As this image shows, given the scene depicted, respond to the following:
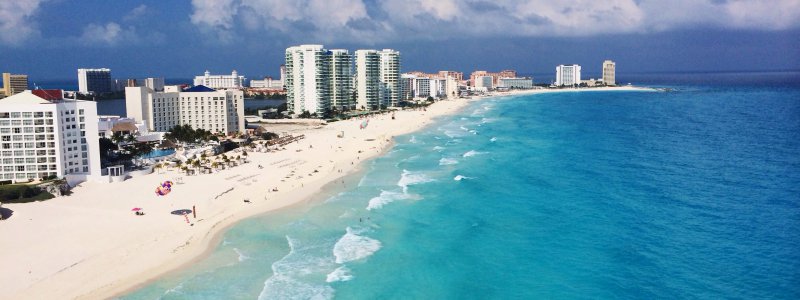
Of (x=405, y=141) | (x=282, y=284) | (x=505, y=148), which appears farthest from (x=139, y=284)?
(x=405, y=141)

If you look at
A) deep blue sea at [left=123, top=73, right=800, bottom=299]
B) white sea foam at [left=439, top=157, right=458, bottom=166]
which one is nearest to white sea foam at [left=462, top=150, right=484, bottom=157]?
deep blue sea at [left=123, top=73, right=800, bottom=299]

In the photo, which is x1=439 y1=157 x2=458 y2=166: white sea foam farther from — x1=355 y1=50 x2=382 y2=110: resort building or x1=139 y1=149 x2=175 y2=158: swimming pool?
x1=355 y1=50 x2=382 y2=110: resort building

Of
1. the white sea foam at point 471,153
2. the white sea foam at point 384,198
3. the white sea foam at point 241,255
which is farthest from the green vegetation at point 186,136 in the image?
the white sea foam at point 241,255

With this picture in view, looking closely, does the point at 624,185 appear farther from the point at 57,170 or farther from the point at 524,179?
the point at 57,170

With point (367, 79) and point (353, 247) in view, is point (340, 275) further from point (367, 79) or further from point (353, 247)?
point (367, 79)

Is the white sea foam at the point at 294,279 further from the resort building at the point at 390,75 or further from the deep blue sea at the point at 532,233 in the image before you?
the resort building at the point at 390,75

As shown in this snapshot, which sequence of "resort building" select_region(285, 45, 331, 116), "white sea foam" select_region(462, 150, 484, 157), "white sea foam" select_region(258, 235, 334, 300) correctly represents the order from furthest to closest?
"resort building" select_region(285, 45, 331, 116), "white sea foam" select_region(462, 150, 484, 157), "white sea foam" select_region(258, 235, 334, 300)

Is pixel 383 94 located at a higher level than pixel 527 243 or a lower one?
higher
